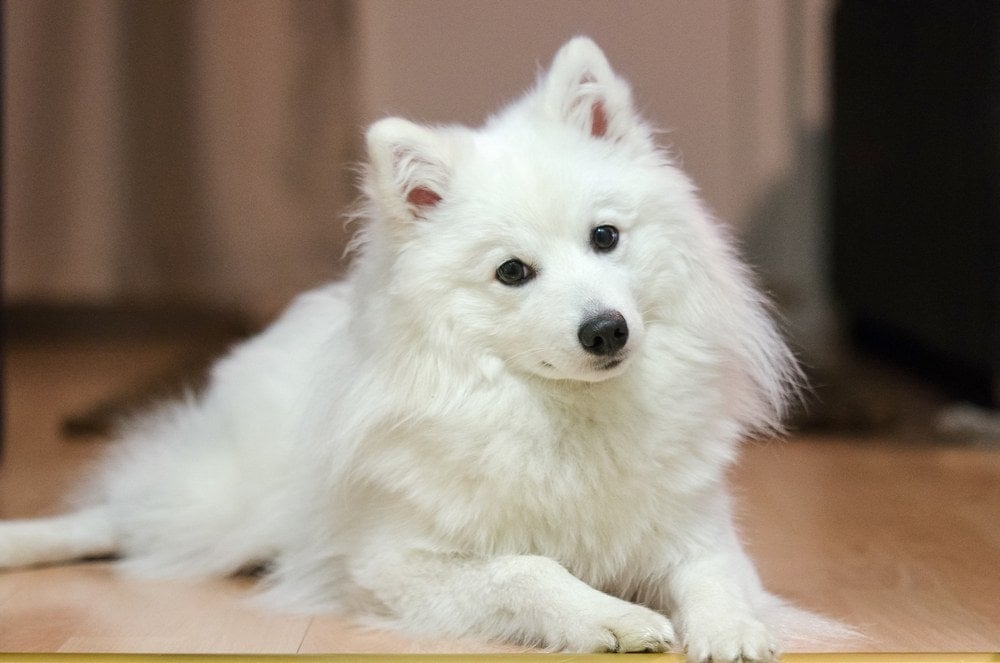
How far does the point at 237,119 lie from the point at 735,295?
3113 millimetres

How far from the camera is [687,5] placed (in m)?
A: 1.89

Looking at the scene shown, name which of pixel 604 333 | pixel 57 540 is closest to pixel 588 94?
pixel 604 333

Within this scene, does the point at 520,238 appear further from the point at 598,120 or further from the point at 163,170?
the point at 163,170

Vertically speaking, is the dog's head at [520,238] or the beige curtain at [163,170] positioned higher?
the beige curtain at [163,170]

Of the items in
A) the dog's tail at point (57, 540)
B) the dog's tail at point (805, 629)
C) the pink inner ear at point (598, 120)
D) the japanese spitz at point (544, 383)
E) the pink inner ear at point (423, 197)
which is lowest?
the dog's tail at point (805, 629)

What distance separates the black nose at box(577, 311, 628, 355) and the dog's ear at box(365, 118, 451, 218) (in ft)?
1.09

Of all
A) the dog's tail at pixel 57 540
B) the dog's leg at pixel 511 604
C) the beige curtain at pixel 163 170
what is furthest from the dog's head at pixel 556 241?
the beige curtain at pixel 163 170

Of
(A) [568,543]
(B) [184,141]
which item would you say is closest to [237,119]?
(B) [184,141]

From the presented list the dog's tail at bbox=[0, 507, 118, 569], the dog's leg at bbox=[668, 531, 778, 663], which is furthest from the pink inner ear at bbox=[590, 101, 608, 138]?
the dog's tail at bbox=[0, 507, 118, 569]

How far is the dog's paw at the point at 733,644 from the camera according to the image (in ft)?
5.09

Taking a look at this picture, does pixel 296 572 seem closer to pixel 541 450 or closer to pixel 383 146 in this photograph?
pixel 541 450

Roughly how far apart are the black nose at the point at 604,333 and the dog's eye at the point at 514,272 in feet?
0.47

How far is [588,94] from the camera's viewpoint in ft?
6.20

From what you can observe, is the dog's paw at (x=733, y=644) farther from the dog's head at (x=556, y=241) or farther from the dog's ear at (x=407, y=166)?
the dog's ear at (x=407, y=166)
